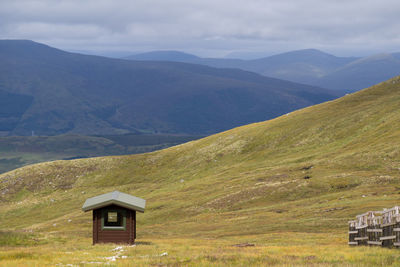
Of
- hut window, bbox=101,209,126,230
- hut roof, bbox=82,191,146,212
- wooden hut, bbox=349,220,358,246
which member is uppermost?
hut roof, bbox=82,191,146,212

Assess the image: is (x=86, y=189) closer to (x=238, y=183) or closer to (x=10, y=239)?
(x=238, y=183)

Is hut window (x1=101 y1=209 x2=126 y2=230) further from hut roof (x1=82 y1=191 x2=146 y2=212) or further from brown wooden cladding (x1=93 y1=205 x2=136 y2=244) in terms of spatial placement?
hut roof (x1=82 y1=191 x2=146 y2=212)

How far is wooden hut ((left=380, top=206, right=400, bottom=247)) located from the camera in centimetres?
2792

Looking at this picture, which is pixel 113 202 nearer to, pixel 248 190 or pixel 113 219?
pixel 113 219

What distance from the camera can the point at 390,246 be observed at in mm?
29016

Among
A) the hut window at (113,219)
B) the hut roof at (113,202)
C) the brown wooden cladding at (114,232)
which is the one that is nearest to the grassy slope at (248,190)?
the brown wooden cladding at (114,232)

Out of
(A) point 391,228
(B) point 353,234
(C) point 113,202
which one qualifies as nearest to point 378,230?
(A) point 391,228

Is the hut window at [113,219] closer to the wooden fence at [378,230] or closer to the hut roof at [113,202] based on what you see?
the hut roof at [113,202]

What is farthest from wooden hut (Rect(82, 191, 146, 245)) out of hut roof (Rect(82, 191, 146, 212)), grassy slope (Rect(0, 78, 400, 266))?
grassy slope (Rect(0, 78, 400, 266))

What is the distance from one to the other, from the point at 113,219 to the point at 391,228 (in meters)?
24.0

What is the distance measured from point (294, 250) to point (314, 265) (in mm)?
9599

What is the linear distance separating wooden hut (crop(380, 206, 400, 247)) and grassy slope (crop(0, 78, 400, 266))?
4.37 feet

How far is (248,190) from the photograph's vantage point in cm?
8931

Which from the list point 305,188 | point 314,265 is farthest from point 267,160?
point 314,265
